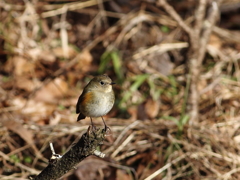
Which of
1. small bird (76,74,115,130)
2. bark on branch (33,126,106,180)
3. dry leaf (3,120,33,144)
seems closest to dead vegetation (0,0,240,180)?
dry leaf (3,120,33,144)

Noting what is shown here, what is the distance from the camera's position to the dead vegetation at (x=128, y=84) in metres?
4.67

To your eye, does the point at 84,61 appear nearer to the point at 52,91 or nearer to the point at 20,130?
the point at 52,91

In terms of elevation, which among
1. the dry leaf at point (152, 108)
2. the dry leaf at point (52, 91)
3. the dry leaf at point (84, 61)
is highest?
the dry leaf at point (84, 61)

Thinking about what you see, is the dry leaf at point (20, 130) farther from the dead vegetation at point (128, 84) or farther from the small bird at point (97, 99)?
the small bird at point (97, 99)

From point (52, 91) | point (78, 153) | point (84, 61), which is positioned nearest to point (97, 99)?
point (78, 153)

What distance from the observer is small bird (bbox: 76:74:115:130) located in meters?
3.26

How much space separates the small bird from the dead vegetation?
56.0 inches

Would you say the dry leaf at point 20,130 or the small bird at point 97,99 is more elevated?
the small bird at point 97,99

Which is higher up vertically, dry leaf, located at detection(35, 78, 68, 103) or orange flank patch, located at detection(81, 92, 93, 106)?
orange flank patch, located at detection(81, 92, 93, 106)

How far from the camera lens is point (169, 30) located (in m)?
7.04

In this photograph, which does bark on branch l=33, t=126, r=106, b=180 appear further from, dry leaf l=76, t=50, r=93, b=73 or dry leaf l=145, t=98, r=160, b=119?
dry leaf l=76, t=50, r=93, b=73

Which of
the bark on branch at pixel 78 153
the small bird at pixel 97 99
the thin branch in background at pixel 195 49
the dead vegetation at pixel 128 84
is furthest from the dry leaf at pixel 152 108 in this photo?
the bark on branch at pixel 78 153

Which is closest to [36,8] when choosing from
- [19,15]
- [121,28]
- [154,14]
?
Answer: [19,15]

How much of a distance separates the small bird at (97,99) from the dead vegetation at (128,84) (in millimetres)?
1422
